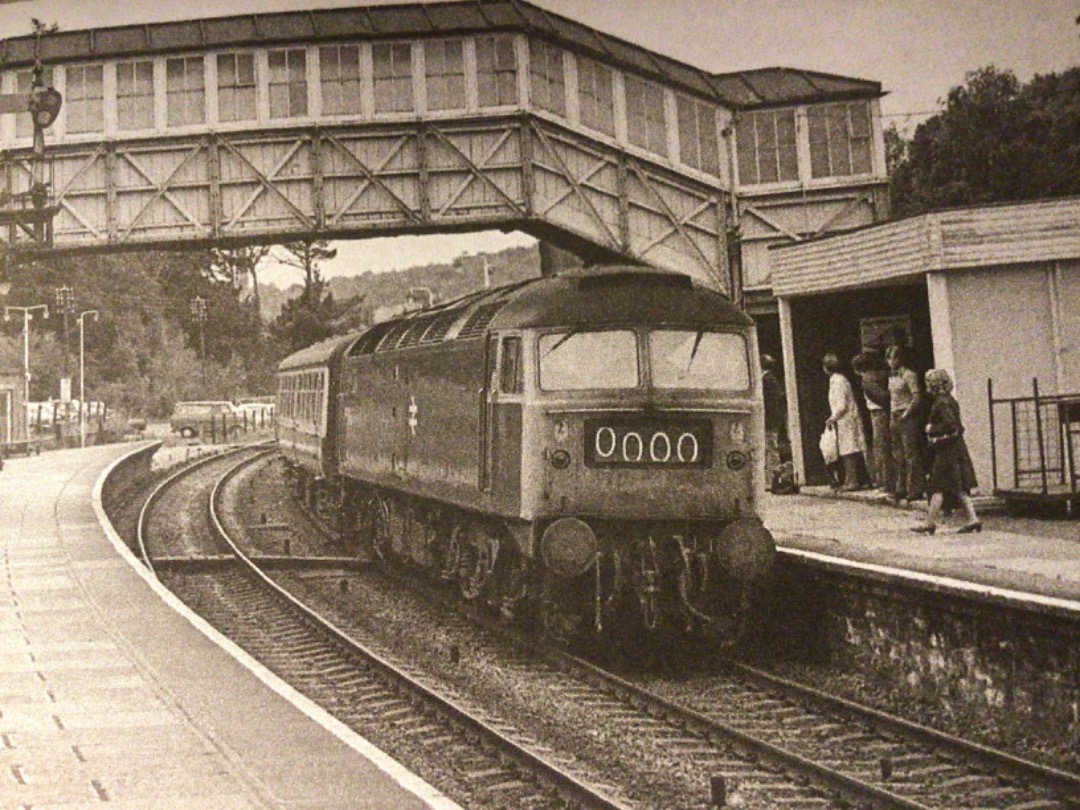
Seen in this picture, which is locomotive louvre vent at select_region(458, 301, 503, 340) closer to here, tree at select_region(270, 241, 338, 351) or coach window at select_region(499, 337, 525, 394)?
coach window at select_region(499, 337, 525, 394)

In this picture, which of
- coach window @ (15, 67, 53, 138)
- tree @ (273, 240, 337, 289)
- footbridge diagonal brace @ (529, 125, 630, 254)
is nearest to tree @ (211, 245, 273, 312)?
tree @ (273, 240, 337, 289)

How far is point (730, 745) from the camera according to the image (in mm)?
8234

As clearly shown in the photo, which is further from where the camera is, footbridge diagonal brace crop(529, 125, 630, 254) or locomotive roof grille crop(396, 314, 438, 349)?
footbridge diagonal brace crop(529, 125, 630, 254)

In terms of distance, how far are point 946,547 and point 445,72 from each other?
10.7 metres

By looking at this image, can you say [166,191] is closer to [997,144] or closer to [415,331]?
[415,331]

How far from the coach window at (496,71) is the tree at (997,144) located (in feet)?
18.5

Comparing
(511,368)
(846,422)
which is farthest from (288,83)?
(511,368)

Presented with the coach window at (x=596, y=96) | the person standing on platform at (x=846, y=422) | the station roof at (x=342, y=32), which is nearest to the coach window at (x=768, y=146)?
the station roof at (x=342, y=32)

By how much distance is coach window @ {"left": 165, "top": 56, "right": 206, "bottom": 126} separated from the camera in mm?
19125

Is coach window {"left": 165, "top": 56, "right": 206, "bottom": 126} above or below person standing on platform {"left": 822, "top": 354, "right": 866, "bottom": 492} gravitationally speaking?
above

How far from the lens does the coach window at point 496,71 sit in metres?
18.5

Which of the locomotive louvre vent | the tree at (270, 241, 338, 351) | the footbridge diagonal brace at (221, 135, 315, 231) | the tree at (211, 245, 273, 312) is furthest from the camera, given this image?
the tree at (270, 241, 338, 351)

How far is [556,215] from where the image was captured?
65.3 feet

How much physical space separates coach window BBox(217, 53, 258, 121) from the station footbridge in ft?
0.10
